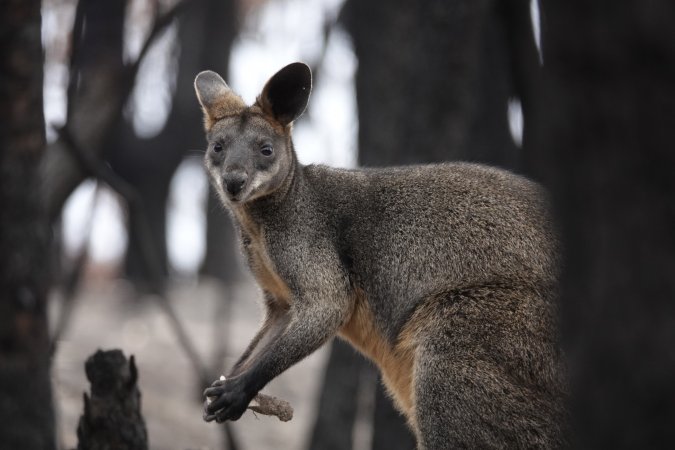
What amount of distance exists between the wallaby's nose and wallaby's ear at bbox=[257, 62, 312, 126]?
2.32 ft

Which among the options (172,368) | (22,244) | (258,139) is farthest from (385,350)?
(172,368)

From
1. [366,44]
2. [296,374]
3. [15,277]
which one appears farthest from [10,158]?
[296,374]

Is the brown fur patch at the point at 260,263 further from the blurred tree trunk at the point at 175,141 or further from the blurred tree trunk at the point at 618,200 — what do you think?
the blurred tree trunk at the point at 175,141

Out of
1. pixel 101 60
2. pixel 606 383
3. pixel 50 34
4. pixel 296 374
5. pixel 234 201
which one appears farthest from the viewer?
pixel 50 34

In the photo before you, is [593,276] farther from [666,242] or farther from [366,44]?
[366,44]

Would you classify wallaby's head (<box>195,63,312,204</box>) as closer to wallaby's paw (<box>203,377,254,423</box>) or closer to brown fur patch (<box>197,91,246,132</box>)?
brown fur patch (<box>197,91,246,132</box>)

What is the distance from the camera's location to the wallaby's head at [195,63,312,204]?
230 inches

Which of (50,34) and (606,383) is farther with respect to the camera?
(50,34)

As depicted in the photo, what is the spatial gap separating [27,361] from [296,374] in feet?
36.2

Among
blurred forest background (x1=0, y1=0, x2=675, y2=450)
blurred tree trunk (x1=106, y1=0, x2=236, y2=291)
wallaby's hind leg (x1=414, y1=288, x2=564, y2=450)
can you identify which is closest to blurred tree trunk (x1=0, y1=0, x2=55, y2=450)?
blurred forest background (x1=0, y1=0, x2=675, y2=450)

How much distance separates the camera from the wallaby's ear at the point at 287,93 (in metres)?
6.07

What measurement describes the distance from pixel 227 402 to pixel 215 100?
2.13 meters

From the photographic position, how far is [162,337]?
17266 mm

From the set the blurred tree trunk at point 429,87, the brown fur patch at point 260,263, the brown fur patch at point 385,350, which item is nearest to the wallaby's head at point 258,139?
the brown fur patch at point 260,263
